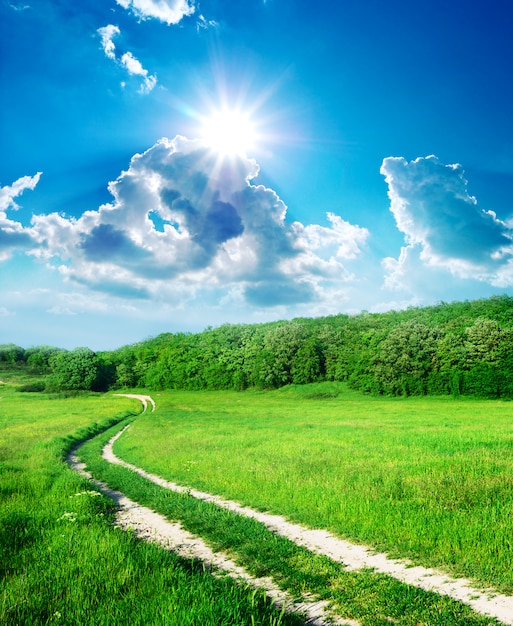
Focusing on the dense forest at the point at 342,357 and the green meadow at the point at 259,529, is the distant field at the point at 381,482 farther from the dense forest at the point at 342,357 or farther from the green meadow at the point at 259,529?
the dense forest at the point at 342,357

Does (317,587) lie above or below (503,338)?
below

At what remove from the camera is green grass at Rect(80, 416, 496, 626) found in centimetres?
657

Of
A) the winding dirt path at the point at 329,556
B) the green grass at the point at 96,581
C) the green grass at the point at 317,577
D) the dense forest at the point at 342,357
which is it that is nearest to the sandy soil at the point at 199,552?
the winding dirt path at the point at 329,556

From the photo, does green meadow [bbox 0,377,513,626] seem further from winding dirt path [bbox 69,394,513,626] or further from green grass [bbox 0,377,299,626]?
winding dirt path [bbox 69,394,513,626]

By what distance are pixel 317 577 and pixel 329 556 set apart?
1263 millimetres

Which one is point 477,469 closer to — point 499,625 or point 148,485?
point 499,625

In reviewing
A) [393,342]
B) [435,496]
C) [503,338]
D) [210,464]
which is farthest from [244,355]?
[435,496]

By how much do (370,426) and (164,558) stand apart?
28.8 m

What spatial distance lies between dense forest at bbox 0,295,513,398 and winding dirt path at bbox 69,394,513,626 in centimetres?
7567

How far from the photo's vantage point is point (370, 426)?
34.4 metres

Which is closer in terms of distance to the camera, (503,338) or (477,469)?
(477,469)

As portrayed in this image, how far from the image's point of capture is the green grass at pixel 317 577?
657 centimetres

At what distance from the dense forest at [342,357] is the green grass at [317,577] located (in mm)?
76310

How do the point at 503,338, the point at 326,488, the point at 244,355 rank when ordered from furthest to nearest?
the point at 244,355, the point at 503,338, the point at 326,488
